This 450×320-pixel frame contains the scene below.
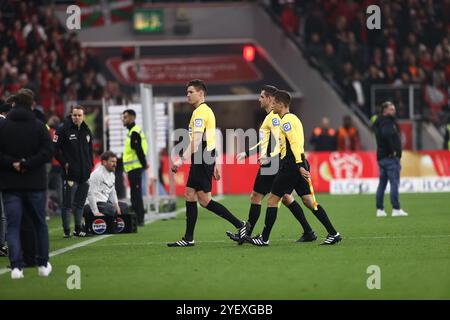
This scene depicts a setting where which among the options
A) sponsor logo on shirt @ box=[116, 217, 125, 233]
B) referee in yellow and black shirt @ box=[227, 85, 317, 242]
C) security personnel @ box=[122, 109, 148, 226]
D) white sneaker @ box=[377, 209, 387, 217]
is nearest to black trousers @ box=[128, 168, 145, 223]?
security personnel @ box=[122, 109, 148, 226]

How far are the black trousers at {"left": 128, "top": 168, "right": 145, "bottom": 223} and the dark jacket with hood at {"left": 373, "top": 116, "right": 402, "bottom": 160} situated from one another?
478 centimetres

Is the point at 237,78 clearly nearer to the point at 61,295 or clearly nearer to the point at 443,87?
the point at 443,87

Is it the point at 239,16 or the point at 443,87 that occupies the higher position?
the point at 239,16

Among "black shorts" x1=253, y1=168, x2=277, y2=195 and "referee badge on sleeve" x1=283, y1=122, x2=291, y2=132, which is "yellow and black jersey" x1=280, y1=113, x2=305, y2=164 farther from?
"black shorts" x1=253, y1=168, x2=277, y2=195

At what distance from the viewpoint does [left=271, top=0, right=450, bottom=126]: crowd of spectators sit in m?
38.2

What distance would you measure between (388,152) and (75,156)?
682cm

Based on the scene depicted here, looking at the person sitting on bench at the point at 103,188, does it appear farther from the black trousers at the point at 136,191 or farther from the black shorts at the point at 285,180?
the black shorts at the point at 285,180

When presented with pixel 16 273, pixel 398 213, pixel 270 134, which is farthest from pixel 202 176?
pixel 398 213

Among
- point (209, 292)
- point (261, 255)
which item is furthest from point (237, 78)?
point (209, 292)

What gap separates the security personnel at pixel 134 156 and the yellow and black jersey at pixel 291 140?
6.39m

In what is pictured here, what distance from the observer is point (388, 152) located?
2369 cm

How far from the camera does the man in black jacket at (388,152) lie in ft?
77.4

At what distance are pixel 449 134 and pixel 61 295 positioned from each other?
2397 cm

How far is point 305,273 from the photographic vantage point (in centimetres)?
1360
